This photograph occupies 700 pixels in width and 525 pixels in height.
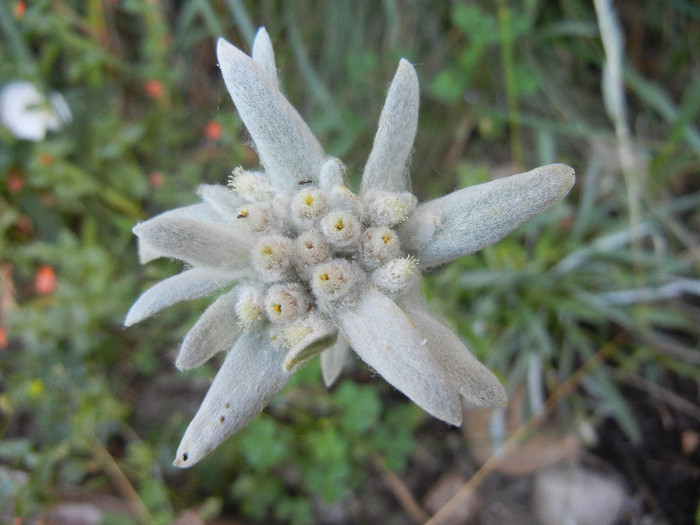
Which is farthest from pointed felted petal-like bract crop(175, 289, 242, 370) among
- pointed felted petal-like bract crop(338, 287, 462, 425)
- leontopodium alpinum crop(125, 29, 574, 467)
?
pointed felted petal-like bract crop(338, 287, 462, 425)

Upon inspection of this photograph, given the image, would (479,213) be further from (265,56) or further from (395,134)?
(265,56)

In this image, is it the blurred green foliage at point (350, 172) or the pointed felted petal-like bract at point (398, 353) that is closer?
the pointed felted petal-like bract at point (398, 353)

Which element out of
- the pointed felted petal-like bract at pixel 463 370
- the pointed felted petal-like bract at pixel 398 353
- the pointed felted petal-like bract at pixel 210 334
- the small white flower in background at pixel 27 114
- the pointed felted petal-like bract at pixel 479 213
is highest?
the small white flower in background at pixel 27 114

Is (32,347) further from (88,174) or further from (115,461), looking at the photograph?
(88,174)

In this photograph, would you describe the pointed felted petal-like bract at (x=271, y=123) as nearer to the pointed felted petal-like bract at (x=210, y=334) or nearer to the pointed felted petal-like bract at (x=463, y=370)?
the pointed felted petal-like bract at (x=210, y=334)

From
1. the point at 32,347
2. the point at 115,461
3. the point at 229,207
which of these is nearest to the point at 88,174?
the point at 32,347

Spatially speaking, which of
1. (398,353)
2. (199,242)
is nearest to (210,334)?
(199,242)

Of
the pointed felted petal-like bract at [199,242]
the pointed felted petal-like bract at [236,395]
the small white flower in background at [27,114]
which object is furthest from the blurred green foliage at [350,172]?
the pointed felted petal-like bract at [199,242]
